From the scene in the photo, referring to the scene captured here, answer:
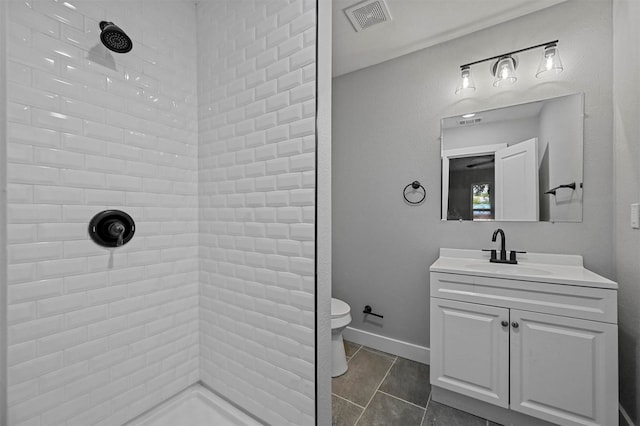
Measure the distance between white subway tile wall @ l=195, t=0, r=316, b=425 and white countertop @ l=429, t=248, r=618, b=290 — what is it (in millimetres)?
1082

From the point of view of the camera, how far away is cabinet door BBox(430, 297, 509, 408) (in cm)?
147

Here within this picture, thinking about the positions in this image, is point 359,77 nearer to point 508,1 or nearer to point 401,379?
point 508,1

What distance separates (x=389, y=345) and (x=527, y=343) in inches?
44.8

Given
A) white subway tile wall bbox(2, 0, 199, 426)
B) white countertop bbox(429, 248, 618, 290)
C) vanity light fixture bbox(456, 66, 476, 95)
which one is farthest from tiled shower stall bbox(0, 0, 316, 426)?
vanity light fixture bbox(456, 66, 476, 95)

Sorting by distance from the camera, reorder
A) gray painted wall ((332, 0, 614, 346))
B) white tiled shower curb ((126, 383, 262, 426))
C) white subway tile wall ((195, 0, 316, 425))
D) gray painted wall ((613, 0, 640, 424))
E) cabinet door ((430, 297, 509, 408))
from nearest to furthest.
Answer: white subway tile wall ((195, 0, 316, 425)) → white tiled shower curb ((126, 383, 262, 426)) → gray painted wall ((613, 0, 640, 424)) → cabinet door ((430, 297, 509, 408)) → gray painted wall ((332, 0, 614, 346))

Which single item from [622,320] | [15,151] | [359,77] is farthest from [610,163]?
[15,151]

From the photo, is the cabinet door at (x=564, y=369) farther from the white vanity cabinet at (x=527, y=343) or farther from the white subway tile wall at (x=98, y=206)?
the white subway tile wall at (x=98, y=206)

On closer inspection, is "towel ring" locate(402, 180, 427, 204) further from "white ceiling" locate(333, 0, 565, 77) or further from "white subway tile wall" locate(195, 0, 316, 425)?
→ "white subway tile wall" locate(195, 0, 316, 425)

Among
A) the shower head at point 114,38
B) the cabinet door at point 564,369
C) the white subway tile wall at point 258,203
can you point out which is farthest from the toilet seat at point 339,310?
the shower head at point 114,38

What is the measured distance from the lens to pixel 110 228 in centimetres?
110

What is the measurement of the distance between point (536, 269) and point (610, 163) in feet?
2.57

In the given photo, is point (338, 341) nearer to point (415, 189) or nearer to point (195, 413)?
point (195, 413)

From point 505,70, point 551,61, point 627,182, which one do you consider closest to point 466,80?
point 505,70

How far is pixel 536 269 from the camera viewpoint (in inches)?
65.1
